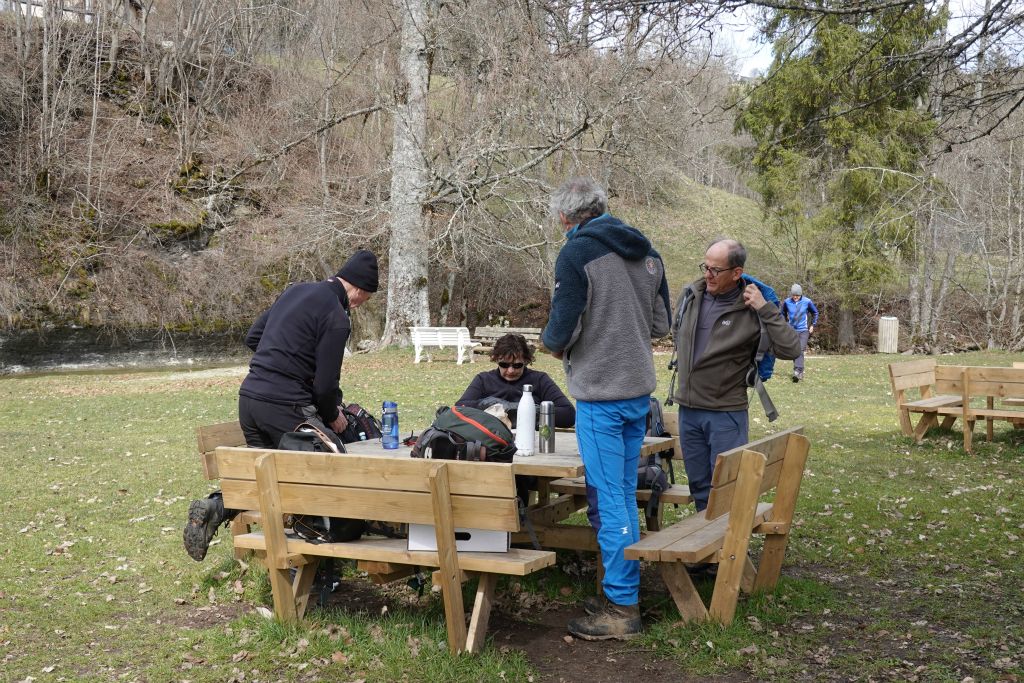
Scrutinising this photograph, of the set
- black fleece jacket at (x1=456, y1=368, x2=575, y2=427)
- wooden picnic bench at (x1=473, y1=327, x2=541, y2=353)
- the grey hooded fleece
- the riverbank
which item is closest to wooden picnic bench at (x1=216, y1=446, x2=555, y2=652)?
the grey hooded fleece

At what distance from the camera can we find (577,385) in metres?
5.00

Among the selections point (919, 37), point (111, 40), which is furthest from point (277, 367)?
point (111, 40)

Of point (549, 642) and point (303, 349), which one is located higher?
point (303, 349)

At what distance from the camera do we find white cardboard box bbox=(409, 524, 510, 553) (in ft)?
15.6

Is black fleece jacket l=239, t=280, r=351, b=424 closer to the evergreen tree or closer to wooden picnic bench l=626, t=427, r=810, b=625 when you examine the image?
wooden picnic bench l=626, t=427, r=810, b=625

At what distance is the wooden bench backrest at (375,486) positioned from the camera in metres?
4.48

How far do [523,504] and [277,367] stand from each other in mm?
1615

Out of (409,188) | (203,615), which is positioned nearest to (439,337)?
(409,188)

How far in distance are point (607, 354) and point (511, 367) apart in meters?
2.04

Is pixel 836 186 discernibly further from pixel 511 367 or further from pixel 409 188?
pixel 511 367

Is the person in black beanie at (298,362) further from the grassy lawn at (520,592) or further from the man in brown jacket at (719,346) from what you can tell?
the man in brown jacket at (719,346)

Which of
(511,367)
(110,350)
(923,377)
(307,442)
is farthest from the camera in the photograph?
(110,350)

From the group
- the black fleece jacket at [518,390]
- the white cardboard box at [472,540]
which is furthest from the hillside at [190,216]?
the white cardboard box at [472,540]

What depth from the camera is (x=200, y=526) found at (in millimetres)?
5527
